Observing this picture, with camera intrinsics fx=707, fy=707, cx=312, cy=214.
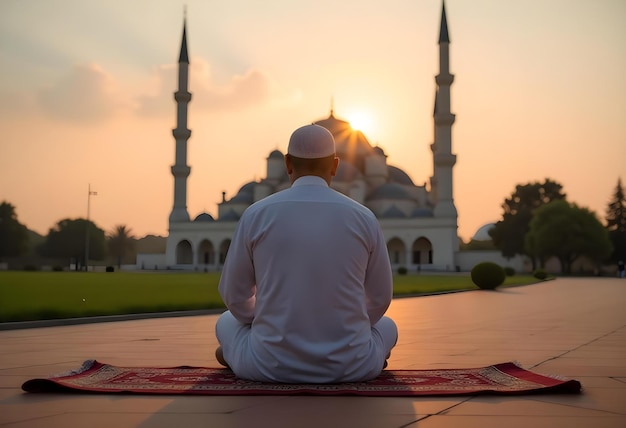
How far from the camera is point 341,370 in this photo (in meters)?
3.70

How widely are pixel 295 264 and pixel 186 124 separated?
48.8 meters

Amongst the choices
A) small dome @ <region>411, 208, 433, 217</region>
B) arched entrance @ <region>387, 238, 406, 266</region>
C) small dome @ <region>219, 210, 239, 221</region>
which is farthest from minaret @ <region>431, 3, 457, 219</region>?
small dome @ <region>219, 210, 239, 221</region>

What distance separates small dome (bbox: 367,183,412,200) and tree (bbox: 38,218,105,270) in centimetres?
2548

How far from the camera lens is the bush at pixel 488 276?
24109 millimetres

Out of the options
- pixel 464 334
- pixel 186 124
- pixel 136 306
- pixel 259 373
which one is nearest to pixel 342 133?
pixel 186 124

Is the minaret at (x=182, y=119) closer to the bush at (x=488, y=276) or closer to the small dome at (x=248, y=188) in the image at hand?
the small dome at (x=248, y=188)

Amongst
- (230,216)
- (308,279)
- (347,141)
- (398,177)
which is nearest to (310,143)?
(308,279)

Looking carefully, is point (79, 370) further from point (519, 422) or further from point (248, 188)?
point (248, 188)

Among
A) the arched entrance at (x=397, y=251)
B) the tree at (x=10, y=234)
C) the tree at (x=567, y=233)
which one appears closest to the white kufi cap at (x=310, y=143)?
the tree at (x=567, y=233)

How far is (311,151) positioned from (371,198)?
57.0 metres

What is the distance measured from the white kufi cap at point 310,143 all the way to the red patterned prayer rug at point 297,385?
1.24 m

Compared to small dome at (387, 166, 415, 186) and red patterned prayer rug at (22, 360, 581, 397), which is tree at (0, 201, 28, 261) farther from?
red patterned prayer rug at (22, 360, 581, 397)

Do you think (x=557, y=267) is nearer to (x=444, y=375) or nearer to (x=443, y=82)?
(x=443, y=82)

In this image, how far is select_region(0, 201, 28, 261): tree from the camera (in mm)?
59031
